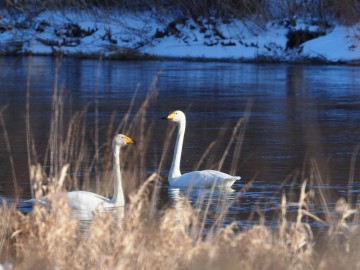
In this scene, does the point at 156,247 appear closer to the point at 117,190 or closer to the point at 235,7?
the point at 117,190

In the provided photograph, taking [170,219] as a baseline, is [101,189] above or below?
below

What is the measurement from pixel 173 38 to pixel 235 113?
22.9 meters

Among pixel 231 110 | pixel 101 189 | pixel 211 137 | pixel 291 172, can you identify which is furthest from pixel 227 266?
pixel 231 110

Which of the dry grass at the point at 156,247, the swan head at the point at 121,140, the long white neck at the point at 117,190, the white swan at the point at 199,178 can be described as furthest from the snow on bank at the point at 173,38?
the dry grass at the point at 156,247

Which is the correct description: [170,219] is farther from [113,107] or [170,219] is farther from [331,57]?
[331,57]

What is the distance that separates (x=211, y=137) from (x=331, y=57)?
21.8 meters

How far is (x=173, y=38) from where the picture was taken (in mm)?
41969

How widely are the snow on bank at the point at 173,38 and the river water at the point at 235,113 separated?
2.61m

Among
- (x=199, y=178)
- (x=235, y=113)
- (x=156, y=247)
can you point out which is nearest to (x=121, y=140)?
(x=199, y=178)

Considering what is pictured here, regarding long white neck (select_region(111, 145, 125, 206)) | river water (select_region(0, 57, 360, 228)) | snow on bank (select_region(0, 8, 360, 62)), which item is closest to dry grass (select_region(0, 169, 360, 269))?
river water (select_region(0, 57, 360, 228))

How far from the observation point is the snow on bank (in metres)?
38.4

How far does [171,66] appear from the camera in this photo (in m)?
34.8

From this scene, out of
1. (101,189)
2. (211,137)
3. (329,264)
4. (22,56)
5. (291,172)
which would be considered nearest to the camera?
(329,264)

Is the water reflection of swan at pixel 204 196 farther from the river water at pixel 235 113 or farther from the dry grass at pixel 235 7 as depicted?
the dry grass at pixel 235 7
